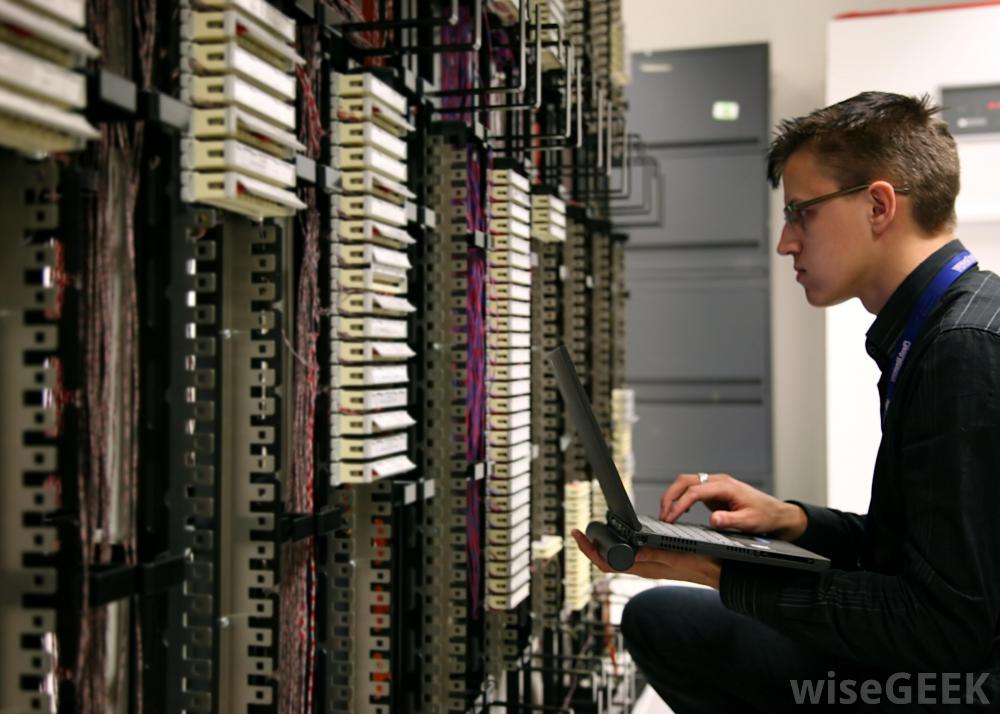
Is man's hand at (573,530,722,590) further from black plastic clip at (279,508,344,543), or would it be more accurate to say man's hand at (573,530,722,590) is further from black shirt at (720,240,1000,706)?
black plastic clip at (279,508,344,543)

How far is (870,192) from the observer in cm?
141

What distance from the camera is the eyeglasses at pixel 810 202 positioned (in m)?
1.43

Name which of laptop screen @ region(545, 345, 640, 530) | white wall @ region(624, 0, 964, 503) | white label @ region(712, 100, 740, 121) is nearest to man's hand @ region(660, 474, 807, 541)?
laptop screen @ region(545, 345, 640, 530)

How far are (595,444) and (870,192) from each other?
0.53 metres

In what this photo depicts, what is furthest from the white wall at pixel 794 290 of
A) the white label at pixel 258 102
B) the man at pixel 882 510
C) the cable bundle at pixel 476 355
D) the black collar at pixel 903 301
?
the white label at pixel 258 102

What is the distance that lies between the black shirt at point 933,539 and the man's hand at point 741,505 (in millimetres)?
220

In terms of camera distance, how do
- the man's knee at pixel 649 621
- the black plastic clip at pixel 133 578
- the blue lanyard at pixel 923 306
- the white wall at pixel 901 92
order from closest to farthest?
the black plastic clip at pixel 133 578 → the blue lanyard at pixel 923 306 → the man's knee at pixel 649 621 → the white wall at pixel 901 92

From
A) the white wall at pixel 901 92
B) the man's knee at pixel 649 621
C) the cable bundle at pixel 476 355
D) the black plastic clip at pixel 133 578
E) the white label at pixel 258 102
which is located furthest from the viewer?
the white wall at pixel 901 92

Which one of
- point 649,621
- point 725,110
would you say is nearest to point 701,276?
point 725,110

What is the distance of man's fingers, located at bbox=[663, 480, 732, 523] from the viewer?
5.16 feet

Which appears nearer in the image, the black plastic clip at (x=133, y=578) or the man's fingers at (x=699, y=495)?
the black plastic clip at (x=133, y=578)

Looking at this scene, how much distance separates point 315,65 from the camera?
5.38 feet

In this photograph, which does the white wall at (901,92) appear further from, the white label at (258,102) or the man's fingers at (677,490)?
the white label at (258,102)

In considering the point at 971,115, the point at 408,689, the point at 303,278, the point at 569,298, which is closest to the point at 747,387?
the point at 971,115
